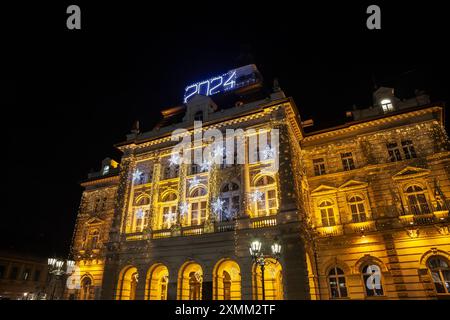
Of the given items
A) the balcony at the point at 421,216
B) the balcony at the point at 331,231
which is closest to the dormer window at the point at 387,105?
the balcony at the point at 421,216

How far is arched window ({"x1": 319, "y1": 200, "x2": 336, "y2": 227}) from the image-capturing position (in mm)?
25589

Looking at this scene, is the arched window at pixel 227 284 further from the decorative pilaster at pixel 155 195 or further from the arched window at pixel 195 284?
the decorative pilaster at pixel 155 195

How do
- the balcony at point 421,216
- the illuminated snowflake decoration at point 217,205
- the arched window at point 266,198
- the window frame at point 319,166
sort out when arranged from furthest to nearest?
the window frame at point 319,166 → the illuminated snowflake decoration at point 217,205 → the arched window at point 266,198 → the balcony at point 421,216

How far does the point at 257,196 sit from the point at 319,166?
310 inches

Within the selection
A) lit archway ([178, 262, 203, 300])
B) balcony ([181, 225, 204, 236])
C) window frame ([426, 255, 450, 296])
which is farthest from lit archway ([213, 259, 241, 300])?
window frame ([426, 255, 450, 296])

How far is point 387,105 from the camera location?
2723 cm

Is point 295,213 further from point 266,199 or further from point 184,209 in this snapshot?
point 184,209

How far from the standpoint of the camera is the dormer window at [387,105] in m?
27.0

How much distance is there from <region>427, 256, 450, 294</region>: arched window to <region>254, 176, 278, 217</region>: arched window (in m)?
11.6

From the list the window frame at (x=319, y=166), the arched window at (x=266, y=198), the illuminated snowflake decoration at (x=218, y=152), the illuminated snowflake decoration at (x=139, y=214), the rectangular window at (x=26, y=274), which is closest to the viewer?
the arched window at (x=266, y=198)

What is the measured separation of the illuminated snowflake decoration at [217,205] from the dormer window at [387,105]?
17194 mm

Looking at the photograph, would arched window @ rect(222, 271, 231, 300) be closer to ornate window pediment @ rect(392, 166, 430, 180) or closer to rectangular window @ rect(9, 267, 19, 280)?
ornate window pediment @ rect(392, 166, 430, 180)

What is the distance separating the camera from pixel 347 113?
2886 centimetres
